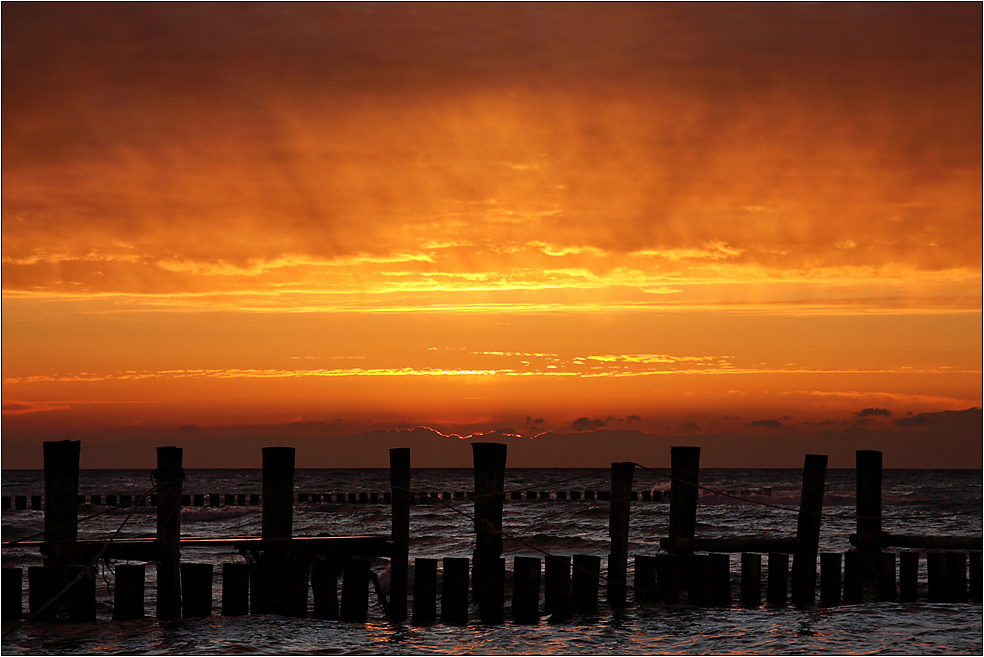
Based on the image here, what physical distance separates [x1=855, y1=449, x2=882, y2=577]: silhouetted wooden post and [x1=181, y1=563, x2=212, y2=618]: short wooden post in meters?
10.3

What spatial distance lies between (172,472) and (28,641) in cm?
289

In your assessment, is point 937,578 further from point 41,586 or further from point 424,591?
point 41,586

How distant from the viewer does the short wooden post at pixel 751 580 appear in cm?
1419

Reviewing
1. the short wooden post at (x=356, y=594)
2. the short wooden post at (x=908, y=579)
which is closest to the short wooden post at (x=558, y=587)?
the short wooden post at (x=356, y=594)

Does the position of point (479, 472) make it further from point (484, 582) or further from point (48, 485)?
point (48, 485)

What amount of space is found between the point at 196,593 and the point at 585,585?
18.2 ft

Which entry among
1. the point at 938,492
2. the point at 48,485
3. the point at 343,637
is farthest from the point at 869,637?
the point at 938,492

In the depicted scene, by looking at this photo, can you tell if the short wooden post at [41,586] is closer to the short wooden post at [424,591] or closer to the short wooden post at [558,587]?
the short wooden post at [424,591]

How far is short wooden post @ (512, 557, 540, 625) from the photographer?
1313 cm

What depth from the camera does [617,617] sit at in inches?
555

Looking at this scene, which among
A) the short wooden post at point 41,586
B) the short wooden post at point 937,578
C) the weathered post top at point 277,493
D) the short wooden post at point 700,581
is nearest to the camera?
the short wooden post at point 41,586

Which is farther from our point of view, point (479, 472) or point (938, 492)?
point (938, 492)

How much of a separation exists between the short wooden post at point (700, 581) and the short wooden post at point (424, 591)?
3991mm

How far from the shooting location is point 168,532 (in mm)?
12820
